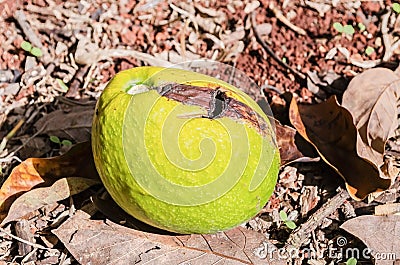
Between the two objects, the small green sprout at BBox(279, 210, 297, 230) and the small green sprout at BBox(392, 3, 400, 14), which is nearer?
the small green sprout at BBox(279, 210, 297, 230)

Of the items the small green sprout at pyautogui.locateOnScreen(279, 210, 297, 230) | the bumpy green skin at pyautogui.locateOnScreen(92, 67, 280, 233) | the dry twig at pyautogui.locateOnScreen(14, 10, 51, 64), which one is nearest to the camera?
the bumpy green skin at pyautogui.locateOnScreen(92, 67, 280, 233)

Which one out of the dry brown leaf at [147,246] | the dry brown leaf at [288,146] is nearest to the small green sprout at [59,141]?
the dry brown leaf at [147,246]

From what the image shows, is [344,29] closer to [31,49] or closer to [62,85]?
[62,85]

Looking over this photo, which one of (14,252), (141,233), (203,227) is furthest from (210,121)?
(14,252)

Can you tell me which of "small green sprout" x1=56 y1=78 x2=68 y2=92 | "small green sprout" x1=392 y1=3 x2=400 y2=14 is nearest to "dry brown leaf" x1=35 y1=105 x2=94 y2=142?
"small green sprout" x1=56 y1=78 x2=68 y2=92

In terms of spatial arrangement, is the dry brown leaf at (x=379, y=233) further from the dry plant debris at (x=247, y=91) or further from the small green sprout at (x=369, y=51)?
the small green sprout at (x=369, y=51)

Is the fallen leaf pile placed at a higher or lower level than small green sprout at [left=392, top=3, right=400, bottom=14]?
lower

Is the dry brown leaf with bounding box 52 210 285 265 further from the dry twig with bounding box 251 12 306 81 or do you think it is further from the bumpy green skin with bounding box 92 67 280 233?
the dry twig with bounding box 251 12 306 81
